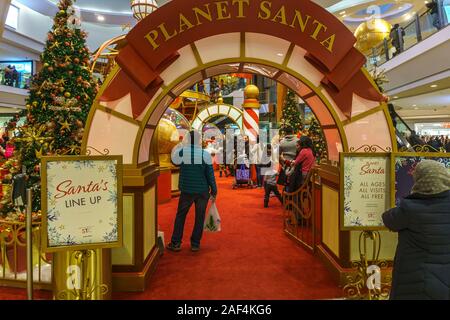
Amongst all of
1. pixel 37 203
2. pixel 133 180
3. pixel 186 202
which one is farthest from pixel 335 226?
pixel 37 203

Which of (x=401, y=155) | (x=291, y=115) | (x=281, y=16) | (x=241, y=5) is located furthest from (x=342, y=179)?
(x=291, y=115)

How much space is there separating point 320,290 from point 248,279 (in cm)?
72

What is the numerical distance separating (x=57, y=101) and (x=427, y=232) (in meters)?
3.63

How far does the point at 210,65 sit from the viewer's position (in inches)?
124

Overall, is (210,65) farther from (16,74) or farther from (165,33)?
(16,74)

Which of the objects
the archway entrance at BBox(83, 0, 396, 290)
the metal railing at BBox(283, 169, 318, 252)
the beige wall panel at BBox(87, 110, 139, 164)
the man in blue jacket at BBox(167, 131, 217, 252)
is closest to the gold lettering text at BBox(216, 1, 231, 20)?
the archway entrance at BBox(83, 0, 396, 290)

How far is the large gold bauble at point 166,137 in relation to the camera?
Answer: 8125mm

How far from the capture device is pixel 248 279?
3352 millimetres

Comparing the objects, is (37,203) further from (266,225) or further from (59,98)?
(266,225)

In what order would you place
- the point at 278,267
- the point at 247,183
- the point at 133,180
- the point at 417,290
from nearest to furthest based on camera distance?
the point at 417,290 → the point at 133,180 → the point at 278,267 → the point at 247,183

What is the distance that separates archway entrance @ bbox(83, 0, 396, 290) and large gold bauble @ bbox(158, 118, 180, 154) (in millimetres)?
4906

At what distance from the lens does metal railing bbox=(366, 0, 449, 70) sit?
7.07m

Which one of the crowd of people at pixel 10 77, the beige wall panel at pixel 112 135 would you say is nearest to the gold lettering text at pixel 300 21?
the beige wall panel at pixel 112 135

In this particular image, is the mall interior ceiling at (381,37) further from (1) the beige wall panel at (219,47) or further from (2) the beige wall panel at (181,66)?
(1) the beige wall panel at (219,47)
